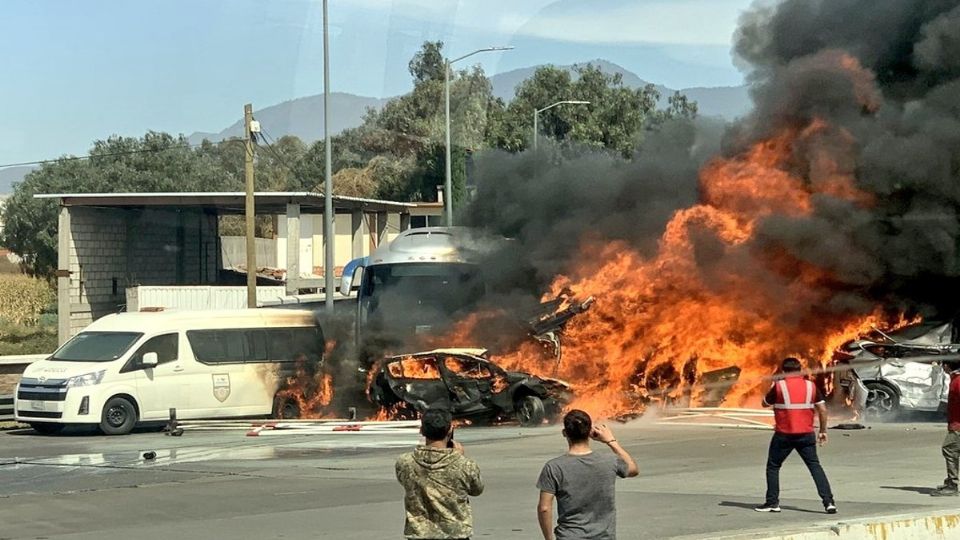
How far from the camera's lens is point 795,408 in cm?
1095

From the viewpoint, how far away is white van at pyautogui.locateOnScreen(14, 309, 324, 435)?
20.7m

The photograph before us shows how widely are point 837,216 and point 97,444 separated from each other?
12284 millimetres

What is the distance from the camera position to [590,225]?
2394 cm

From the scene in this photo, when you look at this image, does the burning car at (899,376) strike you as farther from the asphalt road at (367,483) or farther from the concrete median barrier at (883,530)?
the concrete median barrier at (883,530)

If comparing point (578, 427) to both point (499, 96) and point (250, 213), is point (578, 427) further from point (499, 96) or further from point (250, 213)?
point (499, 96)

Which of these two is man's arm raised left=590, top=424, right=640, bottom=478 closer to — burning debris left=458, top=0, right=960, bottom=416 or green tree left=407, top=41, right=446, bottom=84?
burning debris left=458, top=0, right=960, bottom=416

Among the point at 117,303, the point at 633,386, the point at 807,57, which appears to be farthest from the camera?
the point at 117,303

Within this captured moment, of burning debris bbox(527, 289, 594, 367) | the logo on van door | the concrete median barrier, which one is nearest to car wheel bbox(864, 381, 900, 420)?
burning debris bbox(527, 289, 594, 367)

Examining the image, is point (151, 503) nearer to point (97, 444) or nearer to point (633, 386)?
point (97, 444)

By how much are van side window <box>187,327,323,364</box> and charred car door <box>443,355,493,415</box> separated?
150 inches

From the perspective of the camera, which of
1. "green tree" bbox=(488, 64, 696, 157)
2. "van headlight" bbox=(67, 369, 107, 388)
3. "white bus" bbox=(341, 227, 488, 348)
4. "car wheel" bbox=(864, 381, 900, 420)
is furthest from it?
"green tree" bbox=(488, 64, 696, 157)

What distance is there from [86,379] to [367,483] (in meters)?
8.32

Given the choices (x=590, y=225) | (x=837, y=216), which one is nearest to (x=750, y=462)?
(x=837, y=216)

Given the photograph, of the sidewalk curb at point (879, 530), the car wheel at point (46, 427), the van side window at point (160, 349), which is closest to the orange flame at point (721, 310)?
the van side window at point (160, 349)
